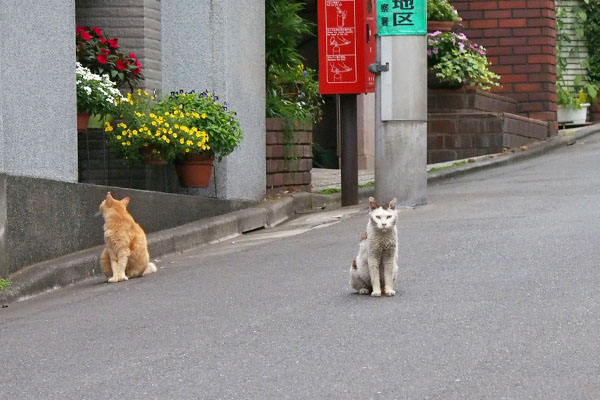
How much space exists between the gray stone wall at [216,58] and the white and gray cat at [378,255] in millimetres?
5358

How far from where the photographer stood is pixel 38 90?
11.1 metres

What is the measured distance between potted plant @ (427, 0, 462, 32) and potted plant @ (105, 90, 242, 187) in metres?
7.71

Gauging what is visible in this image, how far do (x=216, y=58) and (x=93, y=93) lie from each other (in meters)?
1.81

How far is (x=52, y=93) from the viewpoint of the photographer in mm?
11320

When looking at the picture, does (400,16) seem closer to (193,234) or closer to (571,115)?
(193,234)

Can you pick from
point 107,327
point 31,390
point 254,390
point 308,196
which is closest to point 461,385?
point 254,390

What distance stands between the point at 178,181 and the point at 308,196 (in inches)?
79.0

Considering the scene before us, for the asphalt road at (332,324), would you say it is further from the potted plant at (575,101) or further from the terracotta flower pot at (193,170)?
the potted plant at (575,101)

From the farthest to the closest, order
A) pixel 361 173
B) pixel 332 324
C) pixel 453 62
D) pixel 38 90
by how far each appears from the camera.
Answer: pixel 453 62 < pixel 361 173 < pixel 38 90 < pixel 332 324

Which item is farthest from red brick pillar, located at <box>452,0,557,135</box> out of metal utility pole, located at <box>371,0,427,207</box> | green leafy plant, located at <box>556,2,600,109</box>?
metal utility pole, located at <box>371,0,427,207</box>

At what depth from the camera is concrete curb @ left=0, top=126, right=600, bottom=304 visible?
9.95m

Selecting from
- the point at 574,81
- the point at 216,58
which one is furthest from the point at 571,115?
the point at 216,58

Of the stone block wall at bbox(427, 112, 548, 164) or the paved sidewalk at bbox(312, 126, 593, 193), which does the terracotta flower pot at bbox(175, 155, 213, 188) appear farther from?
the stone block wall at bbox(427, 112, 548, 164)

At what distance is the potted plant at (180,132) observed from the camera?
41.9 feet
